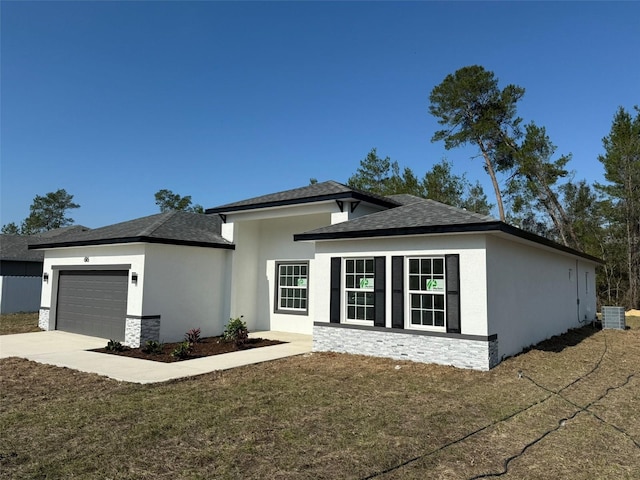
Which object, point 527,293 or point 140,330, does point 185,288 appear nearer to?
point 140,330

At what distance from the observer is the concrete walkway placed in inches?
330

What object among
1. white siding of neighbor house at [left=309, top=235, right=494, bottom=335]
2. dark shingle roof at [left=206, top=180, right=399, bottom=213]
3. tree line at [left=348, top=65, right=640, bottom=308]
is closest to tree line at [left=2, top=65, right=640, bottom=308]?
tree line at [left=348, top=65, right=640, bottom=308]

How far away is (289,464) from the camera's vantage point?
405 cm

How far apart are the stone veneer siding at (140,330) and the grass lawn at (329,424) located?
284cm

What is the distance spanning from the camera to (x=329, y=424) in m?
5.25

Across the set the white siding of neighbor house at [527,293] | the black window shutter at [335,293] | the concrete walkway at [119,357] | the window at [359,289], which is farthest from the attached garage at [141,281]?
the white siding of neighbor house at [527,293]

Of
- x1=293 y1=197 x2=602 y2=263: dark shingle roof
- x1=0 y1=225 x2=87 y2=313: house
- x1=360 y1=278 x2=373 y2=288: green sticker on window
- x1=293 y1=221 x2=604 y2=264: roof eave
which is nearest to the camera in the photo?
x1=293 y1=221 x2=604 y2=264: roof eave

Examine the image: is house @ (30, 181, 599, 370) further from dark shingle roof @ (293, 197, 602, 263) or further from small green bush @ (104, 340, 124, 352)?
small green bush @ (104, 340, 124, 352)

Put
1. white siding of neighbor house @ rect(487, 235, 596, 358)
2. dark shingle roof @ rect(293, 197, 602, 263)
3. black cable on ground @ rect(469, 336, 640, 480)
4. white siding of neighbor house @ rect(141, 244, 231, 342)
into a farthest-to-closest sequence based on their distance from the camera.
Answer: white siding of neighbor house @ rect(141, 244, 231, 342), white siding of neighbor house @ rect(487, 235, 596, 358), dark shingle roof @ rect(293, 197, 602, 263), black cable on ground @ rect(469, 336, 640, 480)

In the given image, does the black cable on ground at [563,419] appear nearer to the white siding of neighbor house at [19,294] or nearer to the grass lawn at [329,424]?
the grass lawn at [329,424]

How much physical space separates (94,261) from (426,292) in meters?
10.8

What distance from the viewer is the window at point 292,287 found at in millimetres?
14234

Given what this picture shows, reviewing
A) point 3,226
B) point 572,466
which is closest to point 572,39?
point 572,466

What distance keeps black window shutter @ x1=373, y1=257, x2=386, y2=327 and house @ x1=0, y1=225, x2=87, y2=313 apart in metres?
21.1
